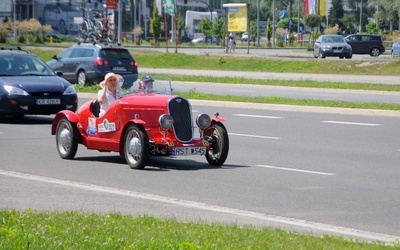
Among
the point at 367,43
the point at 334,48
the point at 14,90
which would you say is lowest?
the point at 14,90

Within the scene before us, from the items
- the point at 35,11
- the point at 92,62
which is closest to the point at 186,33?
the point at 35,11

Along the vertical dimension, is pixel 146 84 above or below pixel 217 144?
above

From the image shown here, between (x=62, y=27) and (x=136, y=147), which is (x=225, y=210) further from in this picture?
(x=62, y=27)

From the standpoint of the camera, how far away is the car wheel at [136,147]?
12.9 meters

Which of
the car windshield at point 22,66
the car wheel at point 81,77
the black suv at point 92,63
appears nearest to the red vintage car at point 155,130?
the car windshield at point 22,66

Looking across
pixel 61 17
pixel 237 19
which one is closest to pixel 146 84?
pixel 237 19

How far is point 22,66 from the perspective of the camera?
70.2ft

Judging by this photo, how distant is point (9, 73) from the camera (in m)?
21.2

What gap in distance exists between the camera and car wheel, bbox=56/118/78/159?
563 inches

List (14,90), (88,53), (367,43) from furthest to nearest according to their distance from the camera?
(367,43)
(88,53)
(14,90)

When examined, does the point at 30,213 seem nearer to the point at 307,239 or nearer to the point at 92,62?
the point at 307,239

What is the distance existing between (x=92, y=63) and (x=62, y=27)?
83.2 meters

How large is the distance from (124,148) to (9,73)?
28.2 ft

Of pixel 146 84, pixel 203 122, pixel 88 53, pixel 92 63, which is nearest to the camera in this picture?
pixel 203 122
